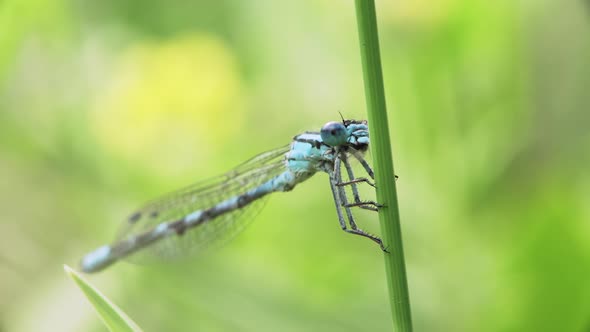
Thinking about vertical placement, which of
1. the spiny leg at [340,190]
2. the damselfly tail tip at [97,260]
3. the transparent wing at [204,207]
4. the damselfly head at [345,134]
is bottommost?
the damselfly tail tip at [97,260]

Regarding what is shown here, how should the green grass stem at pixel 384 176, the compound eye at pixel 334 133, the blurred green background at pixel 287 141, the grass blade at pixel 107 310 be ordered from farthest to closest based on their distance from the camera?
the blurred green background at pixel 287 141 < the compound eye at pixel 334 133 < the grass blade at pixel 107 310 < the green grass stem at pixel 384 176

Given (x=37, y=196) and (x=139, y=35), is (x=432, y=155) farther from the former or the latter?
(x=37, y=196)

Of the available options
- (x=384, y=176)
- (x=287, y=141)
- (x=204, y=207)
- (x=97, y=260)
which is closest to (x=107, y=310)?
(x=384, y=176)

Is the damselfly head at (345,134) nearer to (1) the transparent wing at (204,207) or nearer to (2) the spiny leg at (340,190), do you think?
(2) the spiny leg at (340,190)

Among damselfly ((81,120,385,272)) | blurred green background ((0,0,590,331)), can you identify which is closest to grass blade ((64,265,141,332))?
damselfly ((81,120,385,272))

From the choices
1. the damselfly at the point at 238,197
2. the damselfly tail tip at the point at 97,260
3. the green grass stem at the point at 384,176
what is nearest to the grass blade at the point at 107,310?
the green grass stem at the point at 384,176

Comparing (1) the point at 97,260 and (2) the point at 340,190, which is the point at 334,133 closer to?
(2) the point at 340,190

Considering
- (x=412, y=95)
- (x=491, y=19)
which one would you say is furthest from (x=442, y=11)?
(x=412, y=95)

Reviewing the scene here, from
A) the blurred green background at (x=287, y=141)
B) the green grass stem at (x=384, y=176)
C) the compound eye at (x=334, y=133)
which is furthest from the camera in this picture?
the blurred green background at (x=287, y=141)
